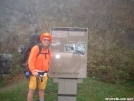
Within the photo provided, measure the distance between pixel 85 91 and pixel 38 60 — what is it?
107 inches

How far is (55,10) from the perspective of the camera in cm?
1315

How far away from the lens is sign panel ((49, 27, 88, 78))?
5.71 metres

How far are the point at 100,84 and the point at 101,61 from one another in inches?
63.2

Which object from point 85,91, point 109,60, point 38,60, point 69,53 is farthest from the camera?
point 109,60

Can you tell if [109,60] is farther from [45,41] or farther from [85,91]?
[45,41]

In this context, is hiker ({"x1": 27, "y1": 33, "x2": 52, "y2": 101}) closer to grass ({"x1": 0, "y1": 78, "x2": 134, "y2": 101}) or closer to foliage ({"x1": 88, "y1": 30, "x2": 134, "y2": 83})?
grass ({"x1": 0, "y1": 78, "x2": 134, "y2": 101})

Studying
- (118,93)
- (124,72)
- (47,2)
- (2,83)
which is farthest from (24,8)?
(118,93)

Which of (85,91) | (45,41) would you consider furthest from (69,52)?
(85,91)

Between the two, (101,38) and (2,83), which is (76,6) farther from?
(2,83)

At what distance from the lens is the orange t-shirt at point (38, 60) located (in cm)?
499

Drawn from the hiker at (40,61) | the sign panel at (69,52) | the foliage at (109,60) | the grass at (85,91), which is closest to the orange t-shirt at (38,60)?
the hiker at (40,61)

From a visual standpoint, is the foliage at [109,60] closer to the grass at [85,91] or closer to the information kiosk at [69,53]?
the grass at [85,91]

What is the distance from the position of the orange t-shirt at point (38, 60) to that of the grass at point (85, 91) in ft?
5.44

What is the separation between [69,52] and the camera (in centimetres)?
574
